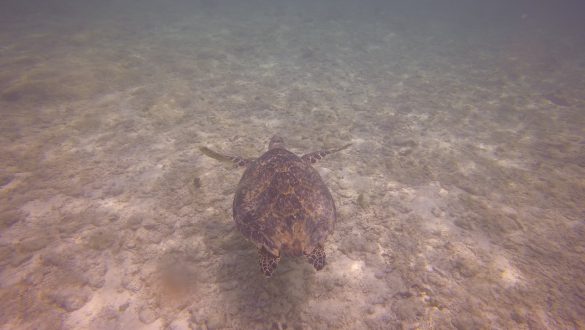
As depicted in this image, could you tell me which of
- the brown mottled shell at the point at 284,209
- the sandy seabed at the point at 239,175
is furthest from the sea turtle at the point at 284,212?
the sandy seabed at the point at 239,175

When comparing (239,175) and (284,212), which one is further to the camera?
(239,175)

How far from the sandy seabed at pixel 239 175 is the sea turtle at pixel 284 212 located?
26.6 inches

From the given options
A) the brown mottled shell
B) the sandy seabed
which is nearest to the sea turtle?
the brown mottled shell

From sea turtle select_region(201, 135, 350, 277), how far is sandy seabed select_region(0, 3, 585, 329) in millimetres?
676

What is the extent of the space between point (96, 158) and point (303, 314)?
4.94 m

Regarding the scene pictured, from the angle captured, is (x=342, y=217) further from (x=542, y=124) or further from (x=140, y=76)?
(x=140, y=76)

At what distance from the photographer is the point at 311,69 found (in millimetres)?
11266

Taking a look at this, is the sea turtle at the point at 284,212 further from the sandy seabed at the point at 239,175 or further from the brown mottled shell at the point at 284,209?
the sandy seabed at the point at 239,175

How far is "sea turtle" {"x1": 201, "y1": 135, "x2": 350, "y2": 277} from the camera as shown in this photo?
2.81 meters

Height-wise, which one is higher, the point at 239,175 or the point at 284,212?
the point at 284,212

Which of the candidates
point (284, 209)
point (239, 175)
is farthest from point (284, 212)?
point (239, 175)

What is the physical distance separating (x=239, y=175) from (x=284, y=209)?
2201 mm

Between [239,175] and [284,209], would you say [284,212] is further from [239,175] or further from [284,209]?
[239,175]

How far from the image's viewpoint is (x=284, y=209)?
9.69 feet
